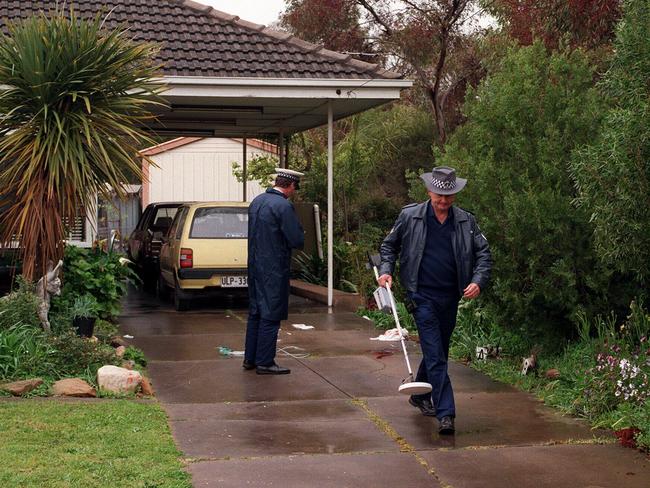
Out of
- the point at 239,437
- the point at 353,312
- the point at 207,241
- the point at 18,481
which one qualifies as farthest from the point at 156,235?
the point at 18,481

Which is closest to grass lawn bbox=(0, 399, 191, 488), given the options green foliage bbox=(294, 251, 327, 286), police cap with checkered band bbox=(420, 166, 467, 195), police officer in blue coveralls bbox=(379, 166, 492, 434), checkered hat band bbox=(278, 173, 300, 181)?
police officer in blue coveralls bbox=(379, 166, 492, 434)

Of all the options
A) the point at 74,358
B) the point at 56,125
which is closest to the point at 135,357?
the point at 74,358

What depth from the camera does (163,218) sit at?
1830 cm

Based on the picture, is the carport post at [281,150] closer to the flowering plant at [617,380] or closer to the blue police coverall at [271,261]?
the blue police coverall at [271,261]

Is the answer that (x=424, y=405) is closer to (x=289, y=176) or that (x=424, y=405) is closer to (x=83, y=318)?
(x=289, y=176)

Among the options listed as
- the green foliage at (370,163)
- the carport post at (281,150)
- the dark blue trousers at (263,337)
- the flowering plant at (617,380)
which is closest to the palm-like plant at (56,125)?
the dark blue trousers at (263,337)

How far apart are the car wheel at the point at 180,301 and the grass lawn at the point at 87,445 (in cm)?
652

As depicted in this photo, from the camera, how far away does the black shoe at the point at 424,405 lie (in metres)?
7.70

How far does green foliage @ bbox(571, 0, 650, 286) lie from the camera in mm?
6871

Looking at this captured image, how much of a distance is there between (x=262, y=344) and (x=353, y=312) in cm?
495

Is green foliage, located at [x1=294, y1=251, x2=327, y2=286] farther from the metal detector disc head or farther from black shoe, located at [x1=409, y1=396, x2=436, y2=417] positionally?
the metal detector disc head

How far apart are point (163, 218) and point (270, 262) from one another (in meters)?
9.21

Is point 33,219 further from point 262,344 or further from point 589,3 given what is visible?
point 589,3

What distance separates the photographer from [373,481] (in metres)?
6.04
